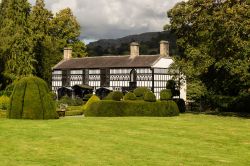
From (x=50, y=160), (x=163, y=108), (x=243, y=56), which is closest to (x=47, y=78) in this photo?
(x=163, y=108)

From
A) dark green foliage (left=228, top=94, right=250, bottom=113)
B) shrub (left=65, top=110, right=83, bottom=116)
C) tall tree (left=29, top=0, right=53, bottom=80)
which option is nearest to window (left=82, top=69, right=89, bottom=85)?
tall tree (left=29, top=0, right=53, bottom=80)

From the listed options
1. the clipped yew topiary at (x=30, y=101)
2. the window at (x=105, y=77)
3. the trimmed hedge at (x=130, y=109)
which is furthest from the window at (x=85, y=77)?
the clipped yew topiary at (x=30, y=101)

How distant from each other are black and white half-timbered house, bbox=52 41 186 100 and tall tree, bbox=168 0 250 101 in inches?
401

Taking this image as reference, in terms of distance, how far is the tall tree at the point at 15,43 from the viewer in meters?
54.4

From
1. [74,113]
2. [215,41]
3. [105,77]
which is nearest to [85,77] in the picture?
[105,77]

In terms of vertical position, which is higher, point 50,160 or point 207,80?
point 207,80

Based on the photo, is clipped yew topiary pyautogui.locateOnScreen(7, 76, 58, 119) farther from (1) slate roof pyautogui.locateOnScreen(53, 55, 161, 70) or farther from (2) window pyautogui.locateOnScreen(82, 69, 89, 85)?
(2) window pyautogui.locateOnScreen(82, 69, 89, 85)

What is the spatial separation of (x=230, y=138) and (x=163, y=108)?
15.2 m

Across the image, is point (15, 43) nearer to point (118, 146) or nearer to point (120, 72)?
point (120, 72)

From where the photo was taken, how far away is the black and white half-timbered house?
5706 cm

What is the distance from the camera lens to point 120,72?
59.5 metres

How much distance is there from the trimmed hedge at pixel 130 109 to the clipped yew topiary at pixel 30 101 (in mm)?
6021

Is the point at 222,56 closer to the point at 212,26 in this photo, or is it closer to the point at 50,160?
the point at 212,26

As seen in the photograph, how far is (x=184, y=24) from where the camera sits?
42.2m
